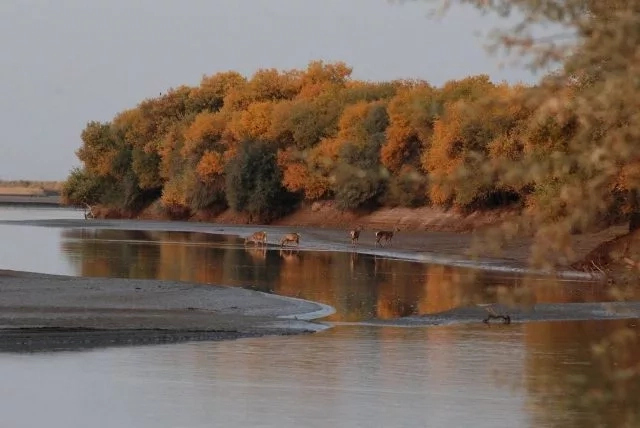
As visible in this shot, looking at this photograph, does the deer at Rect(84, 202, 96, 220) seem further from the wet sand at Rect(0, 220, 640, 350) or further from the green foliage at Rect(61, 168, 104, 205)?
the wet sand at Rect(0, 220, 640, 350)

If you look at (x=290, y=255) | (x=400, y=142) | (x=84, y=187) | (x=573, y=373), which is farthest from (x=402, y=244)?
(x=84, y=187)

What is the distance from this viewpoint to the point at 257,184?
94.4 metres

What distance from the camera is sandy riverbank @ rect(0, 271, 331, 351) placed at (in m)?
22.4

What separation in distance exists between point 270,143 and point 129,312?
238 feet

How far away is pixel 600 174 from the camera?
4270 millimetres

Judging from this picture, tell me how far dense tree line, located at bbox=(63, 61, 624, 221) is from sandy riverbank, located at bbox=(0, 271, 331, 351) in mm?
31810

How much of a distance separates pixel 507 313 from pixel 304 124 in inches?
2622

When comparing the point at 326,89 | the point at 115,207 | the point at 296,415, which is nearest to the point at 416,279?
the point at 296,415

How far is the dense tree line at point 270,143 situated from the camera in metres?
73.8

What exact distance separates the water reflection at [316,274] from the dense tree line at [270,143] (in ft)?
46.6

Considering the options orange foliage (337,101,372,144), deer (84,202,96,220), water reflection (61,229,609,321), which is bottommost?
water reflection (61,229,609,321)

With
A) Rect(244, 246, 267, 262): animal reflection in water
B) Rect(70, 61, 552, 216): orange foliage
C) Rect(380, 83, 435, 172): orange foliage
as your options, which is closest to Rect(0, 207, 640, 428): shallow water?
Rect(244, 246, 267, 262): animal reflection in water

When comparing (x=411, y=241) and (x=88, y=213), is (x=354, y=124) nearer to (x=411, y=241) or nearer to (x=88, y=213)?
(x=411, y=241)

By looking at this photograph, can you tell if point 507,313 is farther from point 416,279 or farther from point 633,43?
point 633,43
